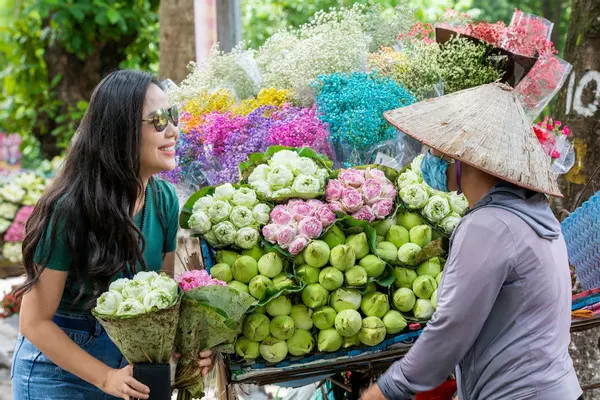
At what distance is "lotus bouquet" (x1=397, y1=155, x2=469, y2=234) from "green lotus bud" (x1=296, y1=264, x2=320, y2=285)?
389mm

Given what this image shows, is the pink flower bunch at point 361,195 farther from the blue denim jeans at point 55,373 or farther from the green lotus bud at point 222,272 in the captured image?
the blue denim jeans at point 55,373

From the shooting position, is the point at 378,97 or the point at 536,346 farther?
the point at 378,97

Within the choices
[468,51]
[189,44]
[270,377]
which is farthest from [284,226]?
[189,44]

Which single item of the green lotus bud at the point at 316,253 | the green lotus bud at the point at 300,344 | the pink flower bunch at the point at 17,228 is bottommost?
the pink flower bunch at the point at 17,228

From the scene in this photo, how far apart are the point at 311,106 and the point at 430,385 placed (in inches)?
56.0

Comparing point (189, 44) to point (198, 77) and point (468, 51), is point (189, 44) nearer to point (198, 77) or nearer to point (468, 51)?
point (198, 77)

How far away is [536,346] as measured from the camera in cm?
190

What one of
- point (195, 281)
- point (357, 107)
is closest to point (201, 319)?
point (195, 281)

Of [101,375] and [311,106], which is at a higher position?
[311,106]

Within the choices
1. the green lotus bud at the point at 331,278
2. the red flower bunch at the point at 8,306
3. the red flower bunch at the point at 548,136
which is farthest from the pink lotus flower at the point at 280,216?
the red flower bunch at the point at 8,306

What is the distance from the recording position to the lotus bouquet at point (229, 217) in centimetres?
240

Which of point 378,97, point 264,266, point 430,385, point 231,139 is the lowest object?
point 430,385

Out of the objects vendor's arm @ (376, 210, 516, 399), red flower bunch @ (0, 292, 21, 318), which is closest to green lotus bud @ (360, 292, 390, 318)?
vendor's arm @ (376, 210, 516, 399)

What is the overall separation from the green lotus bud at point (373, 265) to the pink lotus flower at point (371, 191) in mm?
197
